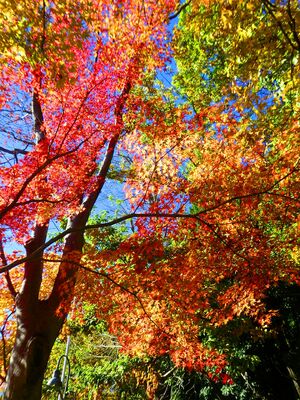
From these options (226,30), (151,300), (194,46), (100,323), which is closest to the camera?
(226,30)

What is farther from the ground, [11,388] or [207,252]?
[207,252]

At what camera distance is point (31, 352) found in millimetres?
4875

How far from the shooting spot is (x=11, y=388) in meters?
4.67

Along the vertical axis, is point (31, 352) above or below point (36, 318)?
below

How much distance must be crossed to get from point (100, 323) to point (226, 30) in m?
12.8

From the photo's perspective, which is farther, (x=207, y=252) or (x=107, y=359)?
(x=107, y=359)

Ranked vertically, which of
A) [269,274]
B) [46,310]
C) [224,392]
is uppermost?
[269,274]

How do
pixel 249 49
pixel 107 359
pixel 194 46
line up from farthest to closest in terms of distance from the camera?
pixel 107 359
pixel 194 46
pixel 249 49

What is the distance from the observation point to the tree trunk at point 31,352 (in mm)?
4676

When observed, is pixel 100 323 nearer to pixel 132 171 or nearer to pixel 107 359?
pixel 107 359

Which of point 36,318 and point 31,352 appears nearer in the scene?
point 31,352

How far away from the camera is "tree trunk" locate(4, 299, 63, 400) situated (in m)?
4.68

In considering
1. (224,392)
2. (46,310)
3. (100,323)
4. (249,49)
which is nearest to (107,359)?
(100,323)

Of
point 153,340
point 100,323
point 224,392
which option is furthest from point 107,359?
point 224,392
